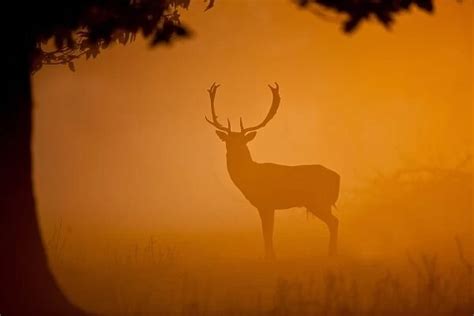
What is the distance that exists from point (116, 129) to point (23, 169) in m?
0.54

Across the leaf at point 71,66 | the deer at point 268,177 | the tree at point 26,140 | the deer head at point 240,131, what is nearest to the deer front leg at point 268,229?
the deer at point 268,177

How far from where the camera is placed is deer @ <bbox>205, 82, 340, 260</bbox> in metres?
3.79

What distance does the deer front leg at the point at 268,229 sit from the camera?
3.73m

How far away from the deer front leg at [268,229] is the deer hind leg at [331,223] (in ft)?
0.82

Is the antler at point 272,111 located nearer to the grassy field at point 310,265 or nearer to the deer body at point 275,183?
the deer body at point 275,183

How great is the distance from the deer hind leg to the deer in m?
0.05

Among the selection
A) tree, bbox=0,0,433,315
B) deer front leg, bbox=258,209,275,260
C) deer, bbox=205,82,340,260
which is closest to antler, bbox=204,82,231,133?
deer, bbox=205,82,340,260

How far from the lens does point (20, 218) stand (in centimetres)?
369

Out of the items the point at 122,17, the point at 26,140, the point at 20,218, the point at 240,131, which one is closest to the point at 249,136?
the point at 240,131

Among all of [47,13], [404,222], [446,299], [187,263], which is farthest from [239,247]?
[47,13]

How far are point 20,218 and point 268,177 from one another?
53.3 inches

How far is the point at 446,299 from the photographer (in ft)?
12.1

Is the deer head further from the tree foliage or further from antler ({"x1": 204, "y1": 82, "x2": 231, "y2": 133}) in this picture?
the tree foliage

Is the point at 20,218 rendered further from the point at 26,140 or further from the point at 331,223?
the point at 331,223
